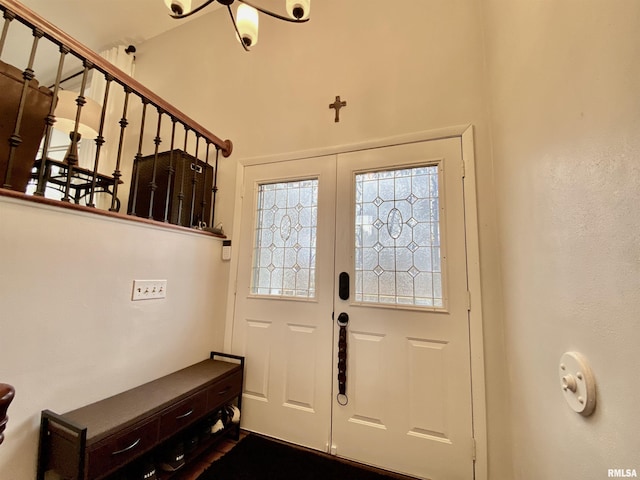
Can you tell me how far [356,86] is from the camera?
2135 mm

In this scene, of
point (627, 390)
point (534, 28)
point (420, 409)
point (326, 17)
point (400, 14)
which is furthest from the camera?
point (326, 17)

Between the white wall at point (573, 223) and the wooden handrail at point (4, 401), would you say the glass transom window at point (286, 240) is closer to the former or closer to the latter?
the white wall at point (573, 223)

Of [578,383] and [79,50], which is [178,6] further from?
[578,383]

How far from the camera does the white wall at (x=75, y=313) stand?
3.84 feet

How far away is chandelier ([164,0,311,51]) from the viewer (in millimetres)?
1556

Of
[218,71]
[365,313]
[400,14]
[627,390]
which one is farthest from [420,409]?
[218,71]

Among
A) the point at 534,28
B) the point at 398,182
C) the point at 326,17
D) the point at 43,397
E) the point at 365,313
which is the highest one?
the point at 326,17

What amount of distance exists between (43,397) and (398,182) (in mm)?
2235

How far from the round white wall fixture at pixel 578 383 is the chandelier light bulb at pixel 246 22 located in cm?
222

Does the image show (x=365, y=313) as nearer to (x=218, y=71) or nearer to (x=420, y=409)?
(x=420, y=409)

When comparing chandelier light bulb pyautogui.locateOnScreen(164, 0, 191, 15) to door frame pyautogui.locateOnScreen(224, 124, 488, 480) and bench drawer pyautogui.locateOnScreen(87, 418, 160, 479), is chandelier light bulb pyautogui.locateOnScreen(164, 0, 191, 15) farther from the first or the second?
bench drawer pyautogui.locateOnScreen(87, 418, 160, 479)

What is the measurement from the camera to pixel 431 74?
194cm

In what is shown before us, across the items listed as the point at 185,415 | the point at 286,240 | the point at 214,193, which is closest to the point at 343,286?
the point at 286,240

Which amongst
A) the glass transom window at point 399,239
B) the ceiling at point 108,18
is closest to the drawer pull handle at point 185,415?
the glass transom window at point 399,239
